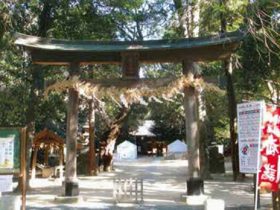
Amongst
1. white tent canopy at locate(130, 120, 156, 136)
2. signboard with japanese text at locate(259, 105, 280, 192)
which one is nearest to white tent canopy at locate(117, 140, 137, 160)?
white tent canopy at locate(130, 120, 156, 136)

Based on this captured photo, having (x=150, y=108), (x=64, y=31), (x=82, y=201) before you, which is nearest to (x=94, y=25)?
(x=64, y=31)

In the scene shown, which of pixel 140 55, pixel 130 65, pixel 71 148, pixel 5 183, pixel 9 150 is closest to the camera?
pixel 5 183

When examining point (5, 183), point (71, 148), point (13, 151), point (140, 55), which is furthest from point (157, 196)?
point (5, 183)

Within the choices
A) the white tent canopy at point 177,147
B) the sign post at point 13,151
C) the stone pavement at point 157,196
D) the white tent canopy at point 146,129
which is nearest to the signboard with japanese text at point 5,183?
the sign post at point 13,151

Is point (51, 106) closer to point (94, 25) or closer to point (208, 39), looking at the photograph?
point (94, 25)

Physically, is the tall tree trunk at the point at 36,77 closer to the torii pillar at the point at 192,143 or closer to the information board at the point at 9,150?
the torii pillar at the point at 192,143

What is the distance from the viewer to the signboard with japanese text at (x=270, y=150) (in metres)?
8.48

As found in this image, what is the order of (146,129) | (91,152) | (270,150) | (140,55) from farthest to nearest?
1. (146,129)
2. (91,152)
3. (140,55)
4. (270,150)

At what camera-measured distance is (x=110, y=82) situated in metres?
13.8

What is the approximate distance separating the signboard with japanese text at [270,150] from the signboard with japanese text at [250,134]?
0.31 meters

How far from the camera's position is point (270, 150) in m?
8.70

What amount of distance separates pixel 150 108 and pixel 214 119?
11.6 metres

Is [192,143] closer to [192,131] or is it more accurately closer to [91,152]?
[192,131]

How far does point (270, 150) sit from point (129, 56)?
630 centimetres
